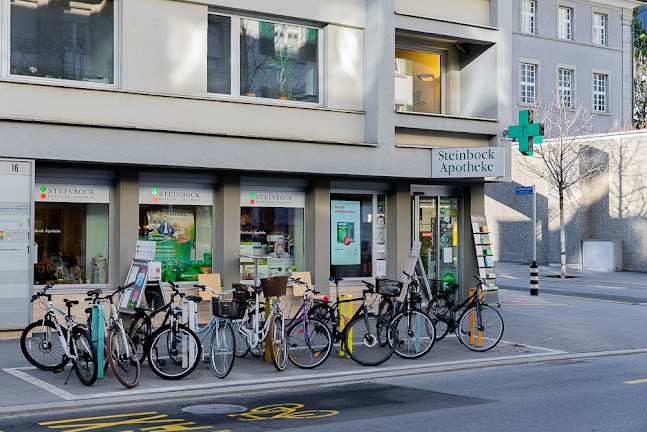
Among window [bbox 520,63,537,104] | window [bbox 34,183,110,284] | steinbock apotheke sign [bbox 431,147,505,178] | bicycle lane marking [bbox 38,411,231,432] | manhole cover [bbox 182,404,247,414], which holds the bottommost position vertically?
manhole cover [bbox 182,404,247,414]

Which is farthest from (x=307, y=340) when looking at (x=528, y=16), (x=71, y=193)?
(x=528, y=16)

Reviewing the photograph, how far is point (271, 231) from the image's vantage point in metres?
16.7

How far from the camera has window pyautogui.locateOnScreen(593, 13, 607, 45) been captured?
151ft

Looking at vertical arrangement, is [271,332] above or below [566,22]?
below

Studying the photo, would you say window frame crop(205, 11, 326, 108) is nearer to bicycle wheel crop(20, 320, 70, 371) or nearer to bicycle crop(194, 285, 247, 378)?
bicycle crop(194, 285, 247, 378)

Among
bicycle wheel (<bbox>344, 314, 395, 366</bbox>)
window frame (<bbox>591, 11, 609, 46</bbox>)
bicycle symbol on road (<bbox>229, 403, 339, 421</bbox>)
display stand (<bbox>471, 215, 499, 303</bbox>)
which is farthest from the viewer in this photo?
window frame (<bbox>591, 11, 609, 46</bbox>)

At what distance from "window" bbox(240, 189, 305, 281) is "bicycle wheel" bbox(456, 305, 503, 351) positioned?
471 centimetres

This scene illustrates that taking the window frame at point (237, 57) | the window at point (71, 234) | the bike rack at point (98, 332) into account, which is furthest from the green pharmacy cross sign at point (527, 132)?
the bike rack at point (98, 332)

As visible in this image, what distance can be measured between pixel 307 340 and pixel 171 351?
1.89 m

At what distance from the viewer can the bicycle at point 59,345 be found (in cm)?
994

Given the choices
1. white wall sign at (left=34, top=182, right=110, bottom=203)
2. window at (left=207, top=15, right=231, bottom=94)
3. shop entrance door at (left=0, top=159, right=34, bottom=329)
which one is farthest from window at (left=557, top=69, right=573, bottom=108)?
shop entrance door at (left=0, top=159, right=34, bottom=329)

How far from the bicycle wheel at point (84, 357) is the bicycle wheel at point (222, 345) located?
1.51 meters

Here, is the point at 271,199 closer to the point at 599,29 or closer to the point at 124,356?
the point at 124,356

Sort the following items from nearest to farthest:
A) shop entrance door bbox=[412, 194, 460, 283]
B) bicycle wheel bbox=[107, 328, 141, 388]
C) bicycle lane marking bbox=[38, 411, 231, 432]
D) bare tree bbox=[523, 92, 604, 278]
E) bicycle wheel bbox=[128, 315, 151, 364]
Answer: bicycle lane marking bbox=[38, 411, 231, 432], bicycle wheel bbox=[107, 328, 141, 388], bicycle wheel bbox=[128, 315, 151, 364], shop entrance door bbox=[412, 194, 460, 283], bare tree bbox=[523, 92, 604, 278]
